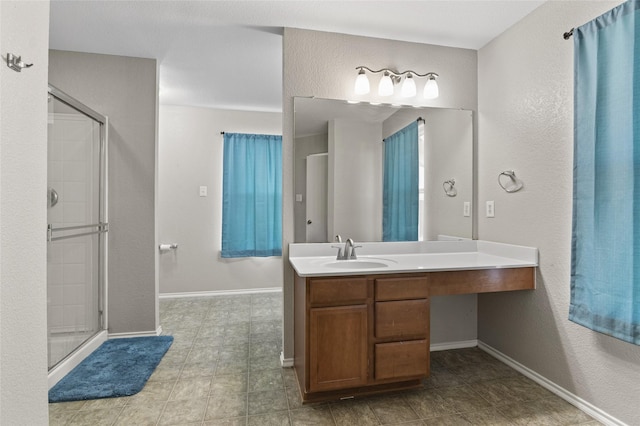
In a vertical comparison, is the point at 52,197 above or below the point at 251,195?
below

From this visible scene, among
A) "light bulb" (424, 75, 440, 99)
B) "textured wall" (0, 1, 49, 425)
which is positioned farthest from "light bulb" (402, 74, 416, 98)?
"textured wall" (0, 1, 49, 425)

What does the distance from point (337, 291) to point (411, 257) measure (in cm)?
83

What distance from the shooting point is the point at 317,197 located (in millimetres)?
2346

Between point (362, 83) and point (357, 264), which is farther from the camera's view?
point (362, 83)

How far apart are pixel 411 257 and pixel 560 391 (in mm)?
1133

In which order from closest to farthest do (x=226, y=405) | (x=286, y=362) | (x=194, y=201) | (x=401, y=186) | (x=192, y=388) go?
(x=226, y=405), (x=192, y=388), (x=286, y=362), (x=401, y=186), (x=194, y=201)

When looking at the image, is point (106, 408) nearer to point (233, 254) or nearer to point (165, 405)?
point (165, 405)

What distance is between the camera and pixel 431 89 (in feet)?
7.88

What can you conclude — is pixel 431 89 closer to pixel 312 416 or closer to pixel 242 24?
pixel 242 24

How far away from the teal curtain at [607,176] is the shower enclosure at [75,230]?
9.93 feet

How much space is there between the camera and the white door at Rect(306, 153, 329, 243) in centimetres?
231

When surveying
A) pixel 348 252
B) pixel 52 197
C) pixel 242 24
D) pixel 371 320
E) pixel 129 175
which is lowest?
pixel 371 320

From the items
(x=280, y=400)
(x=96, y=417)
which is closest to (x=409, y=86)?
(x=280, y=400)

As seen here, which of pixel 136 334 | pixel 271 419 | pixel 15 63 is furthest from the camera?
pixel 136 334
